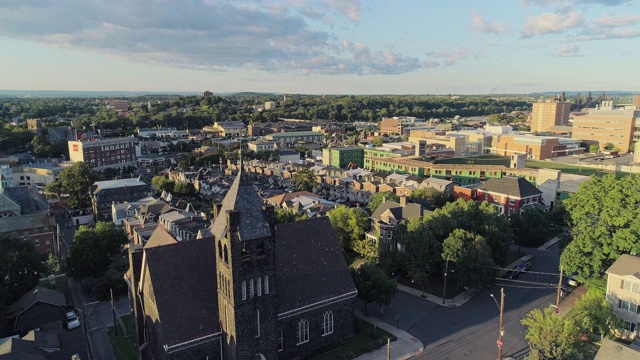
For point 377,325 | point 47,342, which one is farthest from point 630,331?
point 47,342

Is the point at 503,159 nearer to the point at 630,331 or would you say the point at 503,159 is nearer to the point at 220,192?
the point at 220,192

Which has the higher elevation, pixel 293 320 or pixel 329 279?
pixel 329 279

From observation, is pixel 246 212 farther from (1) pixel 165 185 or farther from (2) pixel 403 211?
(1) pixel 165 185

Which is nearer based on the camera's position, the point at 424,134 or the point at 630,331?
the point at 630,331

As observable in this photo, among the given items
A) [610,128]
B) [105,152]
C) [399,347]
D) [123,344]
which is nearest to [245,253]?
[399,347]

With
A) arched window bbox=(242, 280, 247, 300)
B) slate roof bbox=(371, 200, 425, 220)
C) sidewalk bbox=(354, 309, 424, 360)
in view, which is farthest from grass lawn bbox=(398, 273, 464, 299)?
arched window bbox=(242, 280, 247, 300)

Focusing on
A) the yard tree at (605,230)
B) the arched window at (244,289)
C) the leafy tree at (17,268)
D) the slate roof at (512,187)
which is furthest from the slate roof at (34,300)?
the slate roof at (512,187)
